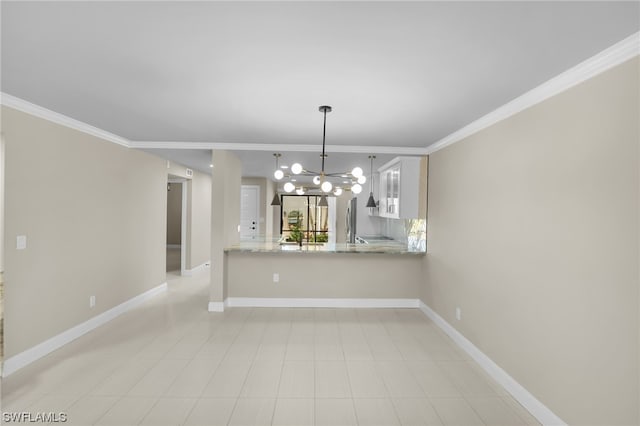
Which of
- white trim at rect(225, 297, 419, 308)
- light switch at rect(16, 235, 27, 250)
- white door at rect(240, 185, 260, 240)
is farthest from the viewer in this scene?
white door at rect(240, 185, 260, 240)

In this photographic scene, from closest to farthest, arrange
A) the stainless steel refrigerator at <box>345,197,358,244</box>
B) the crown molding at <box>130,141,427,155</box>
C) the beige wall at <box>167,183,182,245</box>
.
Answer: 1. the crown molding at <box>130,141,427,155</box>
2. the stainless steel refrigerator at <box>345,197,358,244</box>
3. the beige wall at <box>167,183,182,245</box>

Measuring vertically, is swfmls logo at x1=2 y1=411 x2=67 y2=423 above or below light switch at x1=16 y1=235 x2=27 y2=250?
below

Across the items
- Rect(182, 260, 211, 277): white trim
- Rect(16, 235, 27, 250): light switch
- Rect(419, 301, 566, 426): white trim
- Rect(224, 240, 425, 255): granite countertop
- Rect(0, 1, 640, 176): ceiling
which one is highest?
Rect(0, 1, 640, 176): ceiling

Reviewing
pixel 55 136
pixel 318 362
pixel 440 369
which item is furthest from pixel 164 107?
pixel 440 369

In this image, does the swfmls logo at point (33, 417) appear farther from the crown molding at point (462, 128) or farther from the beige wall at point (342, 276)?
the beige wall at point (342, 276)

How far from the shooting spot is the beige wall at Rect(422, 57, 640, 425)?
1.80 meters

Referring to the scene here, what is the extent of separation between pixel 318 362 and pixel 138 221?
340 centimetres

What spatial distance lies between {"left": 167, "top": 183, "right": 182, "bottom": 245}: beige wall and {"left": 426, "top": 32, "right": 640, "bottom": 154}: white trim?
10639mm

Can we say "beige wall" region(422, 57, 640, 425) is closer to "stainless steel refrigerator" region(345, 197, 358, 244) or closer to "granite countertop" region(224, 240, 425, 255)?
"granite countertop" region(224, 240, 425, 255)

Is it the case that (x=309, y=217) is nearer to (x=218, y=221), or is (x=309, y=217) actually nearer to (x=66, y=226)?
(x=218, y=221)

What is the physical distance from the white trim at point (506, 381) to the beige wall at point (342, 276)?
3.31 feet

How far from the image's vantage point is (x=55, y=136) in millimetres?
3387

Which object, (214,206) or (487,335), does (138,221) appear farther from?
(487,335)

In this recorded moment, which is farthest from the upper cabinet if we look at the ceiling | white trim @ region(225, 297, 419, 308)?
the ceiling
